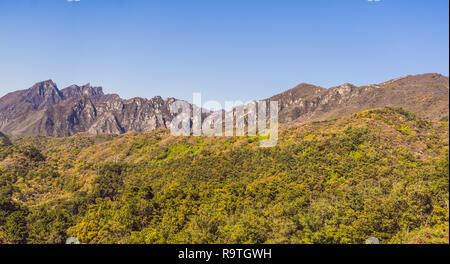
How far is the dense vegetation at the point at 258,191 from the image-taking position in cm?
3484

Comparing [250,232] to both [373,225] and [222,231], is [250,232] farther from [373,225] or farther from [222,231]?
[373,225]

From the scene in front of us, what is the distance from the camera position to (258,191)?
56.6 metres

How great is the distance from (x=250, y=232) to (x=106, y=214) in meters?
40.1

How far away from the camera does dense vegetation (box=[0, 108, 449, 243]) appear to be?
34844 millimetres

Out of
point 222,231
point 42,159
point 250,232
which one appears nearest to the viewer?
point 250,232

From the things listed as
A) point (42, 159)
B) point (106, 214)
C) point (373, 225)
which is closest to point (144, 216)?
point (106, 214)

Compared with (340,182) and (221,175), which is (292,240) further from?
(221,175)

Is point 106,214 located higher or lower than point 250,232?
lower

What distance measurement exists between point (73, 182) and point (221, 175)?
195ft

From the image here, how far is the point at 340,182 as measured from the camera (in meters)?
57.8

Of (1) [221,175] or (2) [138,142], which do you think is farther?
(2) [138,142]

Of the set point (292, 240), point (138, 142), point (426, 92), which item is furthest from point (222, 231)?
point (426, 92)

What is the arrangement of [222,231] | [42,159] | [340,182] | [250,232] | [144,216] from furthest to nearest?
[42,159]
[340,182]
[144,216]
[222,231]
[250,232]
